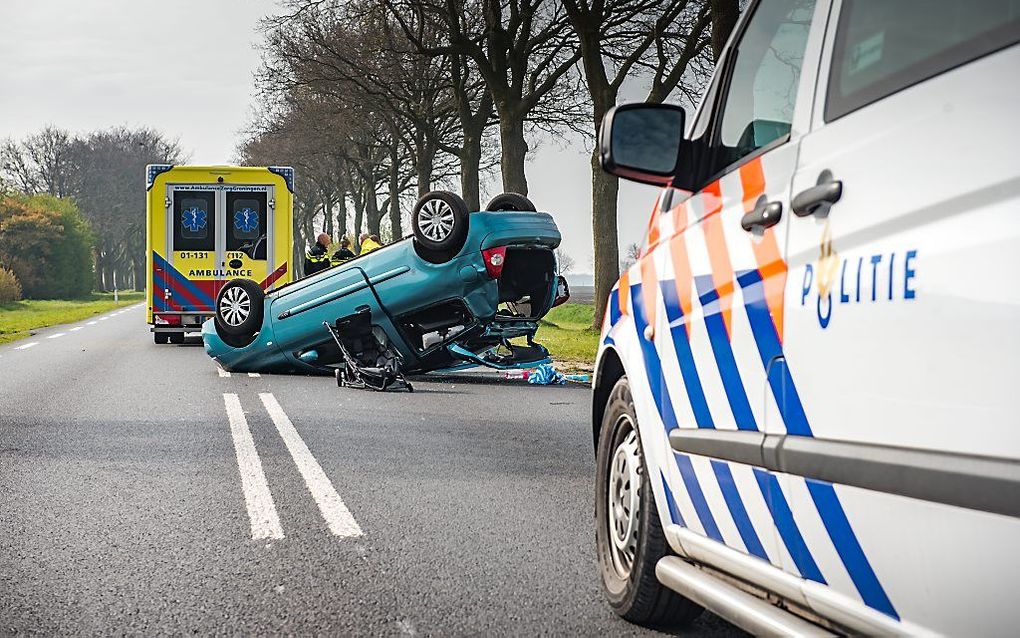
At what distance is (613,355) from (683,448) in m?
1.08

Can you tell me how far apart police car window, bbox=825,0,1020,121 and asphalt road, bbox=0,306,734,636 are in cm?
202

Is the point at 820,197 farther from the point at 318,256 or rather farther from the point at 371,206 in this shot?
the point at 371,206

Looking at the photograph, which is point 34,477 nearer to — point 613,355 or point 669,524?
point 613,355

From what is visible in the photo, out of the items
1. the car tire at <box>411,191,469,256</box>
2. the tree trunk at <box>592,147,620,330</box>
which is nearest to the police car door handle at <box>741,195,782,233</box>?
the car tire at <box>411,191,469,256</box>

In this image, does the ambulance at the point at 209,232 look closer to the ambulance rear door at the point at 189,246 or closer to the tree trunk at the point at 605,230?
the ambulance rear door at the point at 189,246

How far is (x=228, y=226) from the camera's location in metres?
21.4

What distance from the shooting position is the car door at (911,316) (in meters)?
1.95

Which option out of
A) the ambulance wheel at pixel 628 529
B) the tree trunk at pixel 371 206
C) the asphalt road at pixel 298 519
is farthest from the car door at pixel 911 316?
the tree trunk at pixel 371 206

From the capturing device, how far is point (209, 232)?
21.5 meters

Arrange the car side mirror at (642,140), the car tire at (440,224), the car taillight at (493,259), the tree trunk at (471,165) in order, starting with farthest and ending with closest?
the tree trunk at (471,165) → the car taillight at (493,259) → the car tire at (440,224) → the car side mirror at (642,140)

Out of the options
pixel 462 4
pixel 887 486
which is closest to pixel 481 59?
pixel 462 4

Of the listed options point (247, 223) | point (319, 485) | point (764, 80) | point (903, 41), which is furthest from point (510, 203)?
point (903, 41)

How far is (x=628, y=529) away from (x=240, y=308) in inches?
435

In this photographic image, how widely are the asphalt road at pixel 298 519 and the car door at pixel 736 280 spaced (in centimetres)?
99
